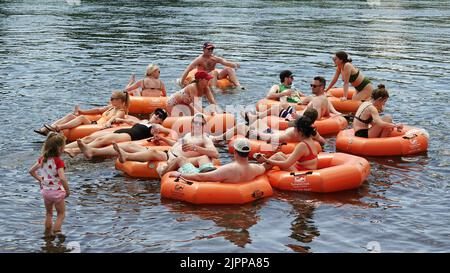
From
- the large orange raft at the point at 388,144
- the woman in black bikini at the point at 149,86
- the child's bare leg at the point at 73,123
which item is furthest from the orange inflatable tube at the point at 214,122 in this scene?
the woman in black bikini at the point at 149,86

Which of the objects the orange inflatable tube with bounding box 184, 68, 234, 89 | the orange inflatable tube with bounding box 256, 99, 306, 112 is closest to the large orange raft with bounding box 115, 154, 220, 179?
the orange inflatable tube with bounding box 256, 99, 306, 112

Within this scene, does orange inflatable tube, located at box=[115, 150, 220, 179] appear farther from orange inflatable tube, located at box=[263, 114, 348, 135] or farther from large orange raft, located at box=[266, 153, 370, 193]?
orange inflatable tube, located at box=[263, 114, 348, 135]

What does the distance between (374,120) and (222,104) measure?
587 cm

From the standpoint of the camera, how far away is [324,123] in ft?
48.0

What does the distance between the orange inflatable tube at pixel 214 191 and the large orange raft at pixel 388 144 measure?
125 inches

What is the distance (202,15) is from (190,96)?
27112mm

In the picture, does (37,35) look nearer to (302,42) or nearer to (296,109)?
(302,42)

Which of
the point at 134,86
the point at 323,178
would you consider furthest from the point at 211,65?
the point at 323,178

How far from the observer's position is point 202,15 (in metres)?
41.6

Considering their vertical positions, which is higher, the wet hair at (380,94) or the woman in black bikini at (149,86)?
the wet hair at (380,94)

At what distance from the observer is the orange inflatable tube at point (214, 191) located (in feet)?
34.0

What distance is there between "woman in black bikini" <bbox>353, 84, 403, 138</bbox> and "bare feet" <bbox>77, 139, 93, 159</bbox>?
5.37m

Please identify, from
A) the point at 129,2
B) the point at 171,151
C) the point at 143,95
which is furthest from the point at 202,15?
the point at 171,151

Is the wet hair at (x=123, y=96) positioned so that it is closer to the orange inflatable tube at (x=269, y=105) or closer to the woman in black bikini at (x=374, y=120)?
the orange inflatable tube at (x=269, y=105)
